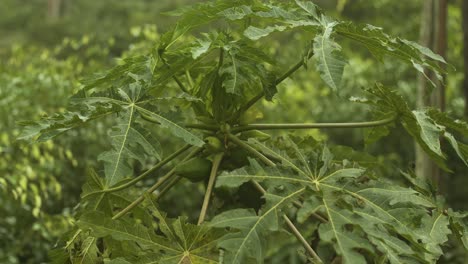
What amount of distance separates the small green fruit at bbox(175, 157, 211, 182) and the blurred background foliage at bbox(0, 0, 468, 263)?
226 mm

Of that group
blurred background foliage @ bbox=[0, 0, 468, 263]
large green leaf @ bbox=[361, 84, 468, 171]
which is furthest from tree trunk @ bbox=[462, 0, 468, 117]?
large green leaf @ bbox=[361, 84, 468, 171]

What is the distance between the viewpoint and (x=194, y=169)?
1319mm

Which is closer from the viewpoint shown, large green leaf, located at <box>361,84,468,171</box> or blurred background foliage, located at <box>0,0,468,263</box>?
large green leaf, located at <box>361,84,468,171</box>

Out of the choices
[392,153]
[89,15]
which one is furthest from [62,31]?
[392,153]

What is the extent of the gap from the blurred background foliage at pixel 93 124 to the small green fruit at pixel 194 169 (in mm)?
226

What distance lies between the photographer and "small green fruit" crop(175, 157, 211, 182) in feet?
4.33

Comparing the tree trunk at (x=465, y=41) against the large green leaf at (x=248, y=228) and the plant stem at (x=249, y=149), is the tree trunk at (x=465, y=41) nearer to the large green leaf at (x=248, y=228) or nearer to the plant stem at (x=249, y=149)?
the plant stem at (x=249, y=149)

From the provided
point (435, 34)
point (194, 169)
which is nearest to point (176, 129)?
point (194, 169)

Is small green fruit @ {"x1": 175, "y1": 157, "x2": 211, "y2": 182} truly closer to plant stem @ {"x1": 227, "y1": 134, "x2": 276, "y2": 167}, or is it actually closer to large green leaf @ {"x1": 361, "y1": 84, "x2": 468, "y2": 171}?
plant stem @ {"x1": 227, "y1": 134, "x2": 276, "y2": 167}

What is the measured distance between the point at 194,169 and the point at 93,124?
2.25 metres

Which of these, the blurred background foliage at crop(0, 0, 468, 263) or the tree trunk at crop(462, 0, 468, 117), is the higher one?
the tree trunk at crop(462, 0, 468, 117)

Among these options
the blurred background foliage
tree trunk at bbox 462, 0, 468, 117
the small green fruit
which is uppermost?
the small green fruit

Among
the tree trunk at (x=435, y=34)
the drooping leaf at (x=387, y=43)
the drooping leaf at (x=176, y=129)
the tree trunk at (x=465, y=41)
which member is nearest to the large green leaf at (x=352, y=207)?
the drooping leaf at (x=176, y=129)

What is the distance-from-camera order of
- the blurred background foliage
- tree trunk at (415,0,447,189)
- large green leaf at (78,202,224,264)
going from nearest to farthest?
large green leaf at (78,202,224,264) < tree trunk at (415,0,447,189) < the blurred background foliage
